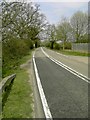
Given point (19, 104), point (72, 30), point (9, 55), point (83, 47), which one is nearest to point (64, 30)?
point (72, 30)

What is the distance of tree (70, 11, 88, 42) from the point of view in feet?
274

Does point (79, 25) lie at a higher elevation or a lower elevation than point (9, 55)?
higher

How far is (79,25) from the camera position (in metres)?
84.5

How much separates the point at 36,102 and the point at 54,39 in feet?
280

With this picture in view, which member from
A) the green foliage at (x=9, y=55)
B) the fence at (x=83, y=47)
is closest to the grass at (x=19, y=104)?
the green foliage at (x=9, y=55)

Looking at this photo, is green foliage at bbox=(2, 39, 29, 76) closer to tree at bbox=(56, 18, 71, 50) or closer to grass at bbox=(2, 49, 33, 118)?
grass at bbox=(2, 49, 33, 118)

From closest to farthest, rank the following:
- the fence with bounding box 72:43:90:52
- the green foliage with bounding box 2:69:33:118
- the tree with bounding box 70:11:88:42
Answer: the green foliage with bounding box 2:69:33:118 < the fence with bounding box 72:43:90:52 < the tree with bounding box 70:11:88:42

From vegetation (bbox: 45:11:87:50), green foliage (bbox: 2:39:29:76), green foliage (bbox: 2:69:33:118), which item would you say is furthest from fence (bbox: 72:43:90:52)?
green foliage (bbox: 2:69:33:118)

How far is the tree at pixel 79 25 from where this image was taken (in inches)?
3292

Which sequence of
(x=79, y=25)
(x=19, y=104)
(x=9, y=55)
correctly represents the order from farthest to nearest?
(x=79, y=25)
(x=9, y=55)
(x=19, y=104)

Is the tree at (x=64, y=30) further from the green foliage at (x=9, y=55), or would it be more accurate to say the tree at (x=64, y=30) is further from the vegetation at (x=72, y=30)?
the green foliage at (x=9, y=55)

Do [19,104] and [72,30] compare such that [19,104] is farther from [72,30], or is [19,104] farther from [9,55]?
[72,30]

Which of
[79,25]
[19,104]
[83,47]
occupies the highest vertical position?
[79,25]

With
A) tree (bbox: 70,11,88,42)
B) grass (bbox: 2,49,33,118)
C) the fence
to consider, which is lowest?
the fence
